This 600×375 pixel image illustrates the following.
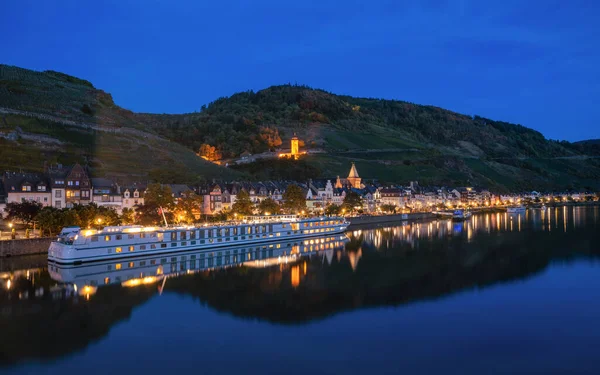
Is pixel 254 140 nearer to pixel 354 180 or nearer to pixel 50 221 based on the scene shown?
pixel 354 180

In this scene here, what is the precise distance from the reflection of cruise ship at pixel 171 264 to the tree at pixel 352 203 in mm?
27148

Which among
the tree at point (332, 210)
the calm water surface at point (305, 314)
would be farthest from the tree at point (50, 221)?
the tree at point (332, 210)

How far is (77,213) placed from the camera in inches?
1715

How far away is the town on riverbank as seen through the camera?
4403cm

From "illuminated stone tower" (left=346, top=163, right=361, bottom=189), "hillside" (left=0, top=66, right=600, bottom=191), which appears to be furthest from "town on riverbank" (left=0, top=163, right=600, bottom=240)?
"hillside" (left=0, top=66, right=600, bottom=191)

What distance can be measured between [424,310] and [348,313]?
3827mm

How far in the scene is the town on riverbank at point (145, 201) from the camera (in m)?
44.0

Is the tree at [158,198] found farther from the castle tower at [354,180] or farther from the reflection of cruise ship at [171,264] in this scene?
the castle tower at [354,180]

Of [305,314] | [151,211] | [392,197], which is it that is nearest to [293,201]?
[151,211]

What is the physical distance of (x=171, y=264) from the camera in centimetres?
3803

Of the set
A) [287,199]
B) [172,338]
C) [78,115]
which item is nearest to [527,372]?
[172,338]

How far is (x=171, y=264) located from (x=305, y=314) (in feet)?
52.0

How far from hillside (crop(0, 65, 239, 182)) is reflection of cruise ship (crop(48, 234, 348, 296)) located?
3158cm

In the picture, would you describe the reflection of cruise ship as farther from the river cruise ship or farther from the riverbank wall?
the riverbank wall
